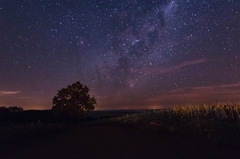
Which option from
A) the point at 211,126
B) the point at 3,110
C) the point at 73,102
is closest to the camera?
the point at 211,126

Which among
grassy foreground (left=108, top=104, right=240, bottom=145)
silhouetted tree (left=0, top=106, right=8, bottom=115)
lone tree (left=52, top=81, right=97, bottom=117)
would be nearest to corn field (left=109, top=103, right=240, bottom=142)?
grassy foreground (left=108, top=104, right=240, bottom=145)

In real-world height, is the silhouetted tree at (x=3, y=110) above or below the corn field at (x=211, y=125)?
above

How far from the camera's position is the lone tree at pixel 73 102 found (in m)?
50.7

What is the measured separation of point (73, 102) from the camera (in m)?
50.9

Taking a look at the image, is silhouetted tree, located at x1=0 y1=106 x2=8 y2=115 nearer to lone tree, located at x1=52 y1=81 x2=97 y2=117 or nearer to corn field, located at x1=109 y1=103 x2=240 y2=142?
lone tree, located at x1=52 y1=81 x2=97 y2=117

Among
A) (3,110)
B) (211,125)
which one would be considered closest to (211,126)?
(211,125)

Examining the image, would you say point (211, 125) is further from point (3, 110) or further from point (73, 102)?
point (3, 110)

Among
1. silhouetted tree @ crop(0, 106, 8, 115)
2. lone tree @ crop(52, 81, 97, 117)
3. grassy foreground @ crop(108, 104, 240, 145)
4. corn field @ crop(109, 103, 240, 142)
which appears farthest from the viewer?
silhouetted tree @ crop(0, 106, 8, 115)

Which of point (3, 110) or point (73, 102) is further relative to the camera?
point (3, 110)

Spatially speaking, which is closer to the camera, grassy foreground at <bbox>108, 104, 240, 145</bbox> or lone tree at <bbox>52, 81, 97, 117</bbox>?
grassy foreground at <bbox>108, 104, 240, 145</bbox>

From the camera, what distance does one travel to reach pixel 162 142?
10336 mm

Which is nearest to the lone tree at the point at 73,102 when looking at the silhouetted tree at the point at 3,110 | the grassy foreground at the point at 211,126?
the silhouetted tree at the point at 3,110

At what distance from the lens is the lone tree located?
50656 mm

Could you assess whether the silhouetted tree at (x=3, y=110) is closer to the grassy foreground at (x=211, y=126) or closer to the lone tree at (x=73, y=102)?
the lone tree at (x=73, y=102)
